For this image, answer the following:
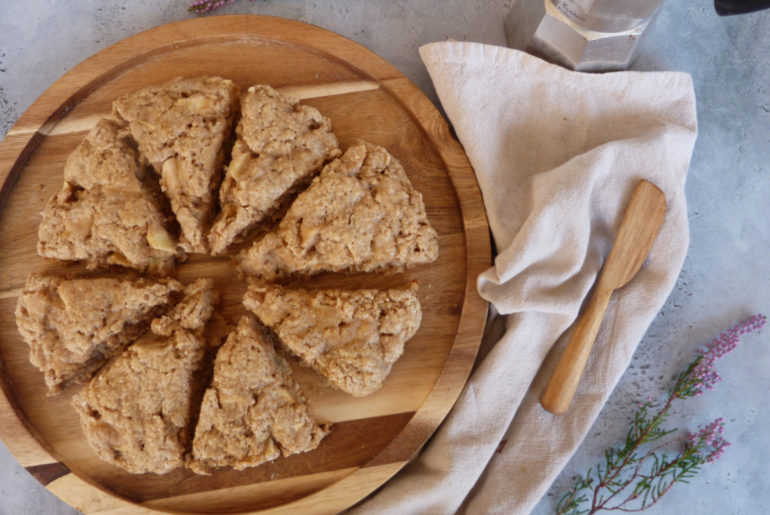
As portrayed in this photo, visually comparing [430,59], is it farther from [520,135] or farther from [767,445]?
[767,445]

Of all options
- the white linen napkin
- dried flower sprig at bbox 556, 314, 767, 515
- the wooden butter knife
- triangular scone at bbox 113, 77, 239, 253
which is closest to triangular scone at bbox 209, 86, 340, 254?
triangular scone at bbox 113, 77, 239, 253

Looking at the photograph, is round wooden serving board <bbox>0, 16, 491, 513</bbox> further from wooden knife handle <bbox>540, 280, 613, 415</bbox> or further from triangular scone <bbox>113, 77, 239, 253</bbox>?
wooden knife handle <bbox>540, 280, 613, 415</bbox>

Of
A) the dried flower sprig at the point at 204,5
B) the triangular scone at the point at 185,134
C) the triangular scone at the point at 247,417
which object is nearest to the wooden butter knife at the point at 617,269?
the triangular scone at the point at 247,417

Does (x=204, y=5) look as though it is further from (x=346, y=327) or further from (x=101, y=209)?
(x=346, y=327)

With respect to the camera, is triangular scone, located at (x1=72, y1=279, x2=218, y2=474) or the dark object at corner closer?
the dark object at corner

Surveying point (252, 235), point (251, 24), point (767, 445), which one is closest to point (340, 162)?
point (252, 235)

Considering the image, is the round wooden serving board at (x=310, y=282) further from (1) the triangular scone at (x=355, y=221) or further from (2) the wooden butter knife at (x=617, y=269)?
(2) the wooden butter knife at (x=617, y=269)
